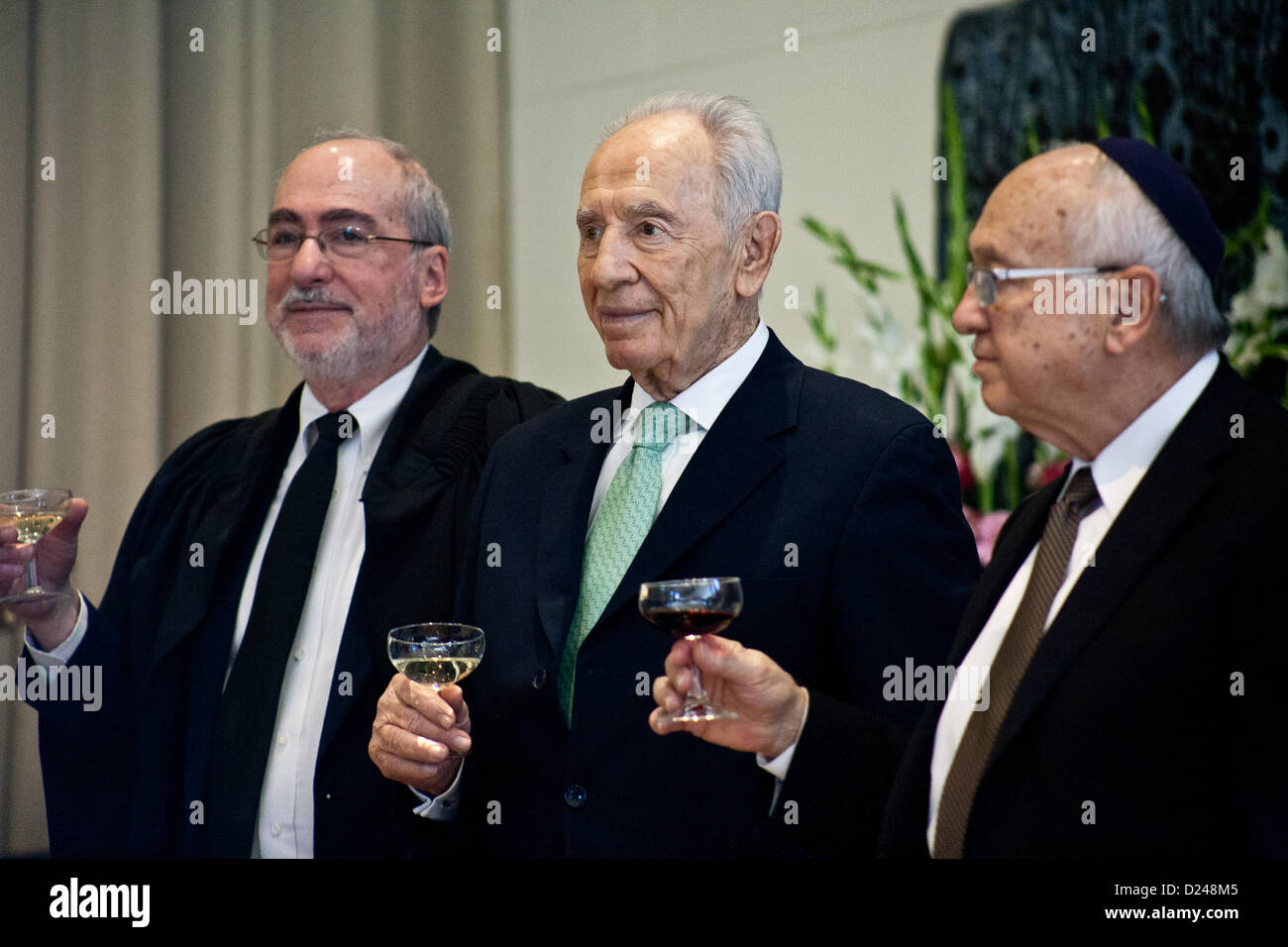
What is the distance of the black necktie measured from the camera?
236 cm

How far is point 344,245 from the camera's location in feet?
8.82

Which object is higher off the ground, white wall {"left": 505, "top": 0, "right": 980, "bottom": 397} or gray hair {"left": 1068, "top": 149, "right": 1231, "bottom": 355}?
white wall {"left": 505, "top": 0, "right": 980, "bottom": 397}

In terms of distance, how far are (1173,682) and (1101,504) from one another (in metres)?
0.28

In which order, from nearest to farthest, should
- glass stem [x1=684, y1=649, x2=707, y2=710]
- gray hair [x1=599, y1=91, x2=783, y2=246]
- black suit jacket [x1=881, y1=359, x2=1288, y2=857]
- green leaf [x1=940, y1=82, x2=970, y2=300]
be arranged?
black suit jacket [x1=881, y1=359, x2=1288, y2=857]
glass stem [x1=684, y1=649, x2=707, y2=710]
gray hair [x1=599, y1=91, x2=783, y2=246]
green leaf [x1=940, y1=82, x2=970, y2=300]

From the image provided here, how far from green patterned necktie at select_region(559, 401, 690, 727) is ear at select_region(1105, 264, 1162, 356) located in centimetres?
77

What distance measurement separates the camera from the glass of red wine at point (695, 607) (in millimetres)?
1682

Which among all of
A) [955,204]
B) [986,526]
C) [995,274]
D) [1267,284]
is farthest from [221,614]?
[1267,284]

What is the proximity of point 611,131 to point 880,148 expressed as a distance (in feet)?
5.02

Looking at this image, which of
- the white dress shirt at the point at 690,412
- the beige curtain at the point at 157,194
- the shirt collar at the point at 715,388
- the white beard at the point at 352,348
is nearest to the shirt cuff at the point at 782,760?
the white dress shirt at the point at 690,412

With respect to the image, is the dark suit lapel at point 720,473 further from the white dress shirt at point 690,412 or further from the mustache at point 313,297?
the mustache at point 313,297

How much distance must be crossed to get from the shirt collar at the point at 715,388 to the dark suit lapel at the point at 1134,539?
2.43ft

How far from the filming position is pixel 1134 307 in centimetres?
157

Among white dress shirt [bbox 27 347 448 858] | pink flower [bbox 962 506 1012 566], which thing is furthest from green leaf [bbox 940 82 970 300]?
white dress shirt [bbox 27 347 448 858]

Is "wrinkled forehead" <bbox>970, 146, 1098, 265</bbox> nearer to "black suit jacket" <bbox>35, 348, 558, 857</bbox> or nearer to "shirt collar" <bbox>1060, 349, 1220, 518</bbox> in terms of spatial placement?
"shirt collar" <bbox>1060, 349, 1220, 518</bbox>
